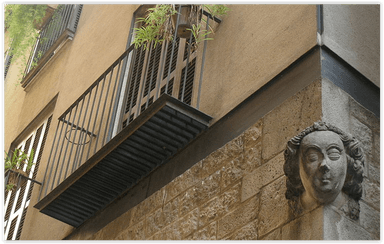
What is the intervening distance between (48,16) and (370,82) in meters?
9.37

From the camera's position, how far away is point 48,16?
1393 centimetres

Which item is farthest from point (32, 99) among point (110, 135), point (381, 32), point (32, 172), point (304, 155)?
point (304, 155)

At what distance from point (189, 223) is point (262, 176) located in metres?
0.91

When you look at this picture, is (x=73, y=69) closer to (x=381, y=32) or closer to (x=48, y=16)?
(x=48, y=16)

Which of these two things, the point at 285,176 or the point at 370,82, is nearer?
the point at 285,176

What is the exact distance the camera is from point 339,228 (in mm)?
4707

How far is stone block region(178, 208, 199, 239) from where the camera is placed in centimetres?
600

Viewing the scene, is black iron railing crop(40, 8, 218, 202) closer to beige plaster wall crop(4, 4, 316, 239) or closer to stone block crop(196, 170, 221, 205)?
beige plaster wall crop(4, 4, 316, 239)

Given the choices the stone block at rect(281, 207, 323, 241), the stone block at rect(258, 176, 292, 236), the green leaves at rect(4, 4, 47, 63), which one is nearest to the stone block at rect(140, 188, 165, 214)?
the stone block at rect(258, 176, 292, 236)

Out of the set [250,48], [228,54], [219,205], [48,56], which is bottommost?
[219,205]

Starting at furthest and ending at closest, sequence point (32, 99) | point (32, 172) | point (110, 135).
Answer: point (32, 99) < point (32, 172) < point (110, 135)

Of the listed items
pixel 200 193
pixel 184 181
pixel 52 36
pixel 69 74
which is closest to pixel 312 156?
pixel 200 193

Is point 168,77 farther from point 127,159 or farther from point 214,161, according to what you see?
point 214,161

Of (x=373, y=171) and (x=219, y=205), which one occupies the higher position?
(x=373, y=171)
